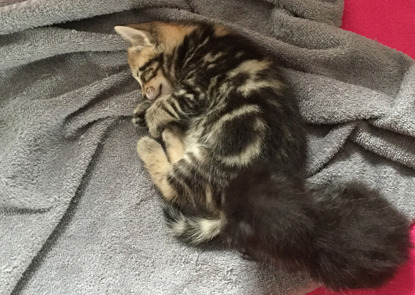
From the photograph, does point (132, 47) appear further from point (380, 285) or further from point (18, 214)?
point (380, 285)

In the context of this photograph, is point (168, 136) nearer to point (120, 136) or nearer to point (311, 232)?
point (120, 136)

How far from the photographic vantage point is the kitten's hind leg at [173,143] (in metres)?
1.38

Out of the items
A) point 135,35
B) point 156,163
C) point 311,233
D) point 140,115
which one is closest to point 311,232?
point 311,233

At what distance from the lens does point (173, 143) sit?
4.54 ft

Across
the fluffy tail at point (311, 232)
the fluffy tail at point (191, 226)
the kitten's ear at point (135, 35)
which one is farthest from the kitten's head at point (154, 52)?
the fluffy tail at point (311, 232)

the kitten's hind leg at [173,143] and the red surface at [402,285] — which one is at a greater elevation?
the kitten's hind leg at [173,143]

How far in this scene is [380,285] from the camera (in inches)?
39.4

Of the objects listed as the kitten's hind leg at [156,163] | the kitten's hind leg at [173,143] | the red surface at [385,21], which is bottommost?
the kitten's hind leg at [156,163]

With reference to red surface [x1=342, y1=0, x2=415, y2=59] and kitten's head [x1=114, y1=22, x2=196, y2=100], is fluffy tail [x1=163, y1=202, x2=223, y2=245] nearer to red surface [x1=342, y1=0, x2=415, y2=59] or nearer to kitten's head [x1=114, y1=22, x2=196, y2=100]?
kitten's head [x1=114, y1=22, x2=196, y2=100]

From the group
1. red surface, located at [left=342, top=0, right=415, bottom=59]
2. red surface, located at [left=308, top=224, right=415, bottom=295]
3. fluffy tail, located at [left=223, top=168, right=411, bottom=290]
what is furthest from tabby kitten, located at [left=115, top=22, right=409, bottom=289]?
red surface, located at [left=342, top=0, right=415, bottom=59]

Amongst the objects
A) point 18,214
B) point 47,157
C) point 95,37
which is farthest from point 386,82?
point 18,214

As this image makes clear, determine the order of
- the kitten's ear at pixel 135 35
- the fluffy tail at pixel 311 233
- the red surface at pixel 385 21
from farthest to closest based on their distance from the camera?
the red surface at pixel 385 21 → the kitten's ear at pixel 135 35 → the fluffy tail at pixel 311 233

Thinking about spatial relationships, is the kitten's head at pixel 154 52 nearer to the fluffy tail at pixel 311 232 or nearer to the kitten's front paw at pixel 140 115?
the kitten's front paw at pixel 140 115

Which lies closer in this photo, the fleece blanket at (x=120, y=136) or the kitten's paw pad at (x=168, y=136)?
the fleece blanket at (x=120, y=136)
